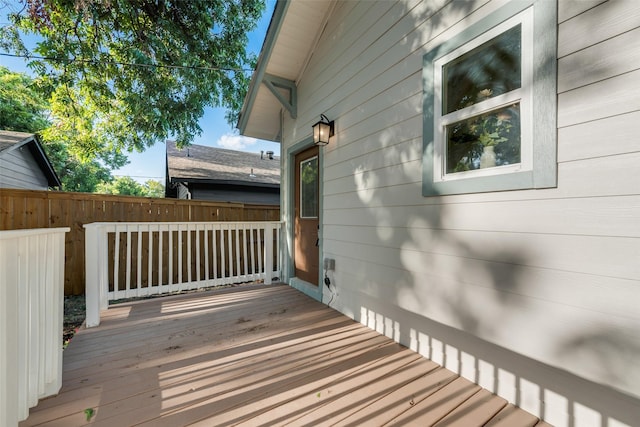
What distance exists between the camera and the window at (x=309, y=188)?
402 cm

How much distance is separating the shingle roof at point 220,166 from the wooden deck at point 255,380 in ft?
18.1

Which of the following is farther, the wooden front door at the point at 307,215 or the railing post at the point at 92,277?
the wooden front door at the point at 307,215

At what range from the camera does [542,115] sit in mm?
1523

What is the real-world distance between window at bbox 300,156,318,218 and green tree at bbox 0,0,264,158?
404cm

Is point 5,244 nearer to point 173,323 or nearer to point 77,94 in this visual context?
point 173,323

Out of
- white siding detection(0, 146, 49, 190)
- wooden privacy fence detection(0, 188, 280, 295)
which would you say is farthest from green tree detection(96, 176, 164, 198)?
wooden privacy fence detection(0, 188, 280, 295)

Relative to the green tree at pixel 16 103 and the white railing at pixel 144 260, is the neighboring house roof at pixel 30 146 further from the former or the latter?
the white railing at pixel 144 260

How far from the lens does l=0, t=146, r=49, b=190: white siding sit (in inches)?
300

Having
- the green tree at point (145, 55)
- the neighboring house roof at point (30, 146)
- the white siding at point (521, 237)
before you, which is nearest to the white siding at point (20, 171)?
the neighboring house roof at point (30, 146)

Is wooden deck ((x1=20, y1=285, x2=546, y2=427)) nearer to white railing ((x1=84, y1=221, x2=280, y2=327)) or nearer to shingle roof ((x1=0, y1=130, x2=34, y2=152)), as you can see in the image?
white railing ((x1=84, y1=221, x2=280, y2=327))

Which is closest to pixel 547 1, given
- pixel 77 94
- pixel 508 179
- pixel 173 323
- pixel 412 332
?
pixel 508 179

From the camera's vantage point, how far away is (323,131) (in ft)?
11.5

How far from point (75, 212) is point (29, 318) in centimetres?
374

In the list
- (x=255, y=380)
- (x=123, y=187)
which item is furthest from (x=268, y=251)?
(x=123, y=187)
